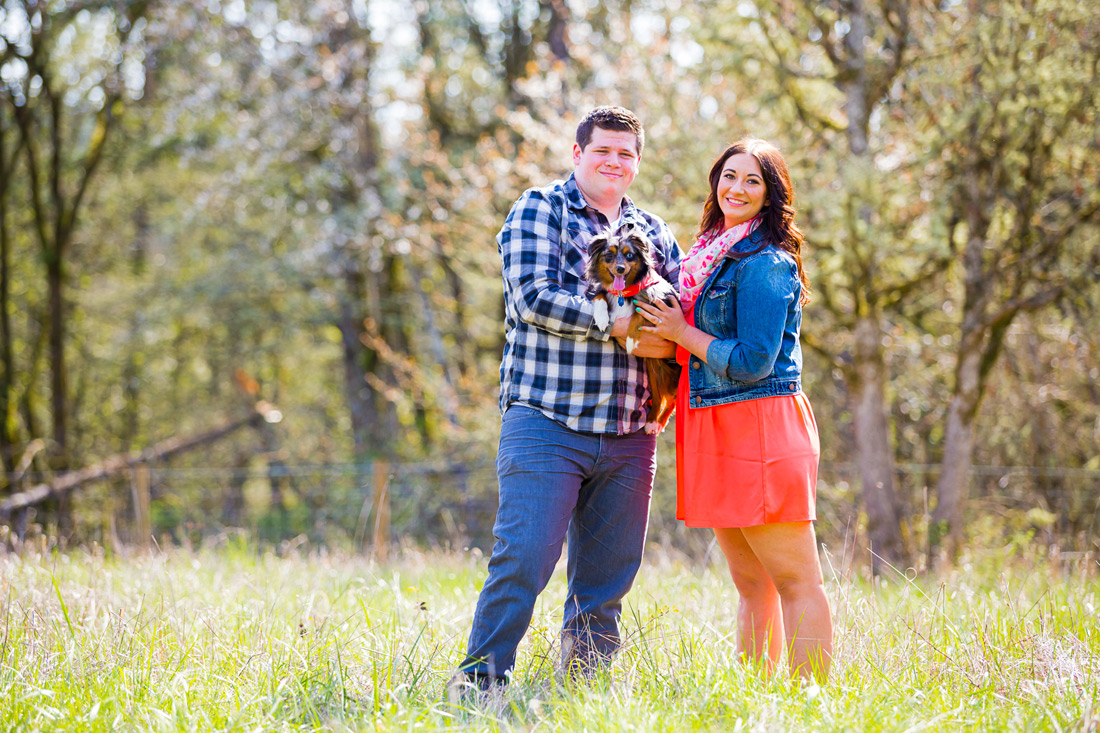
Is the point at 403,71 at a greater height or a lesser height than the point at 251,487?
greater

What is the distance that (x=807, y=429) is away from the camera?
2.51 meters

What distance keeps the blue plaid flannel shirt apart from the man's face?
6 centimetres

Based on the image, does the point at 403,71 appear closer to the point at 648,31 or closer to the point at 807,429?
the point at 648,31

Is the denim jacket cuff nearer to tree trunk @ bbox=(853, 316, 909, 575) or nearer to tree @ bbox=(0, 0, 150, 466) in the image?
tree trunk @ bbox=(853, 316, 909, 575)

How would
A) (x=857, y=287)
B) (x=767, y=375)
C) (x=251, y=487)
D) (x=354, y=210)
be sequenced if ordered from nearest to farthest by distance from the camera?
(x=767, y=375), (x=857, y=287), (x=354, y=210), (x=251, y=487)

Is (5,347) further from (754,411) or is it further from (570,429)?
(754,411)

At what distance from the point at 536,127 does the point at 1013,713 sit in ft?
19.6

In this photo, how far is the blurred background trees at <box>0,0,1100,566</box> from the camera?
19.2 ft

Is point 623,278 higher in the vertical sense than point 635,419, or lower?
higher

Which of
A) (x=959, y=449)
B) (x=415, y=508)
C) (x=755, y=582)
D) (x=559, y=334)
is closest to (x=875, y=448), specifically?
(x=959, y=449)

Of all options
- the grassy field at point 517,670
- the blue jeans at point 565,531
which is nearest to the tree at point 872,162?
the grassy field at point 517,670

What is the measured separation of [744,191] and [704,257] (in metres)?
0.23

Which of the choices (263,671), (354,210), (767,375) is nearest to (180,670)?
(263,671)

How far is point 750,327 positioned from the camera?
2.44 m
